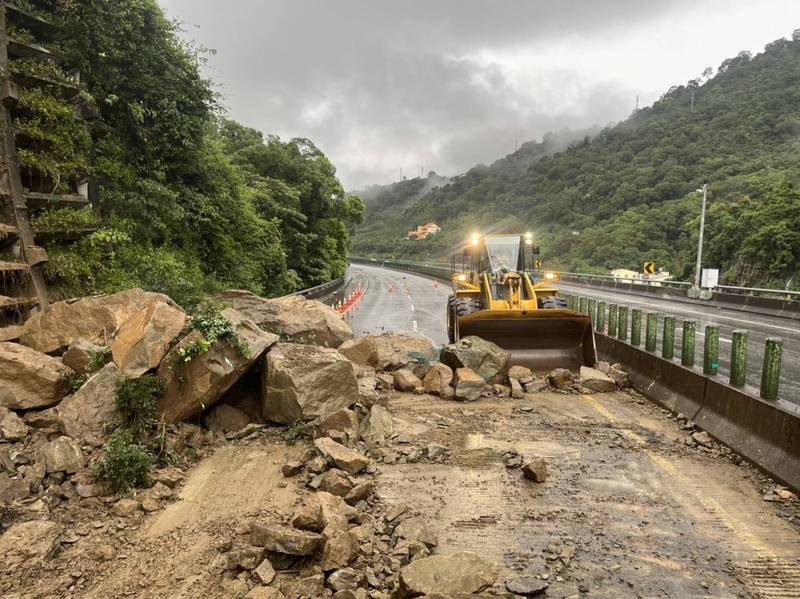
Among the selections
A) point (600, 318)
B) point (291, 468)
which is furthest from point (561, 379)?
point (291, 468)

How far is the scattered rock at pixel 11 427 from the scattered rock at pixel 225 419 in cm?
197

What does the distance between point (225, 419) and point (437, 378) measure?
3755 millimetres

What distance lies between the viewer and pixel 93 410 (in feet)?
19.0

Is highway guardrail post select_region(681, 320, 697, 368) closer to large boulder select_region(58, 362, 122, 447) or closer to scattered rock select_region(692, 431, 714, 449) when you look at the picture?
scattered rock select_region(692, 431, 714, 449)

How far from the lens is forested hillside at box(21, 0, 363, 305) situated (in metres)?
11.6

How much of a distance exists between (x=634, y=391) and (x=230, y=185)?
1467 cm

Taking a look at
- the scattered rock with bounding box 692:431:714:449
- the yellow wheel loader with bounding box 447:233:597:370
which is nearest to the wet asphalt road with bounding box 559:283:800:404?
the scattered rock with bounding box 692:431:714:449

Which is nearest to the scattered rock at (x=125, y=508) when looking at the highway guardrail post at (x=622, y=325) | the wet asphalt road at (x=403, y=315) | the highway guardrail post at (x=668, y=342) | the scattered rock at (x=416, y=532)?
the scattered rock at (x=416, y=532)

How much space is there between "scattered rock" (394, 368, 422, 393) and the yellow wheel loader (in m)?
2.10

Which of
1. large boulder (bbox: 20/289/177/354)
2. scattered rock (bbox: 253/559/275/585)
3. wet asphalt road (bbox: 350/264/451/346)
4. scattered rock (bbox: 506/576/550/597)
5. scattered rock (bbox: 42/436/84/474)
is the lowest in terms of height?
wet asphalt road (bbox: 350/264/451/346)

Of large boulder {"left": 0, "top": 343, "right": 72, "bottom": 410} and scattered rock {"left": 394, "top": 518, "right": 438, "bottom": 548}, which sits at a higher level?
large boulder {"left": 0, "top": 343, "right": 72, "bottom": 410}

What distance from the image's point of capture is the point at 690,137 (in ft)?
225

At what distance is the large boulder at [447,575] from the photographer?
3.54 metres

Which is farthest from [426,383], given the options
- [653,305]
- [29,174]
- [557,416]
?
[653,305]
